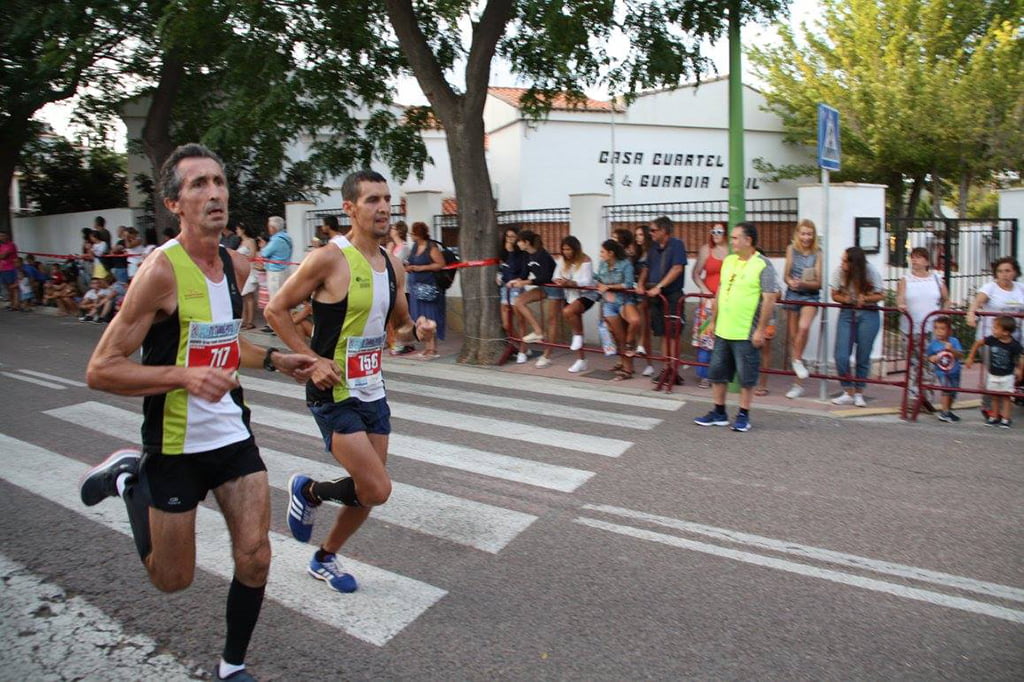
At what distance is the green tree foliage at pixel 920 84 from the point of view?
71.6 ft

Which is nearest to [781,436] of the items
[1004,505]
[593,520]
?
[1004,505]

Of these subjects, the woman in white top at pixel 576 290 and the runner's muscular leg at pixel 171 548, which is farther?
the woman in white top at pixel 576 290

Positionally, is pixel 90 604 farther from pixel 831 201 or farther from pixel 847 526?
pixel 831 201

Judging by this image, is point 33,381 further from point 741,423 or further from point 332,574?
point 741,423

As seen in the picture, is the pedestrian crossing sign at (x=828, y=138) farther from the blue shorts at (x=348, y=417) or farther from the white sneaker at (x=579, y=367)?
the blue shorts at (x=348, y=417)

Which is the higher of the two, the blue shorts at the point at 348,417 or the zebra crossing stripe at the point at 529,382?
the blue shorts at the point at 348,417

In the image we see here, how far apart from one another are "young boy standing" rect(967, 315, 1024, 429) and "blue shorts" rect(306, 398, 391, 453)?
676 centimetres

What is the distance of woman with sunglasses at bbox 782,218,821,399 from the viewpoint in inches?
388

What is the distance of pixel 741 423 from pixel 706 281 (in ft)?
10.1

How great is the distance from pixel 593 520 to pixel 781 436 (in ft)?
10.3

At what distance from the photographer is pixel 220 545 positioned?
5273 millimetres

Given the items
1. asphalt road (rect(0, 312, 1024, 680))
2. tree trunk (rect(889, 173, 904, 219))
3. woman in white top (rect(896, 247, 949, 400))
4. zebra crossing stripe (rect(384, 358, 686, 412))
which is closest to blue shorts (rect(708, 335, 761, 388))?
asphalt road (rect(0, 312, 1024, 680))

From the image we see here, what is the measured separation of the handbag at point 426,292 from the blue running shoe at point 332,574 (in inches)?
322

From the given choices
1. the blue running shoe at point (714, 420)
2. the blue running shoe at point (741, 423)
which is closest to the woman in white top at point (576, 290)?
the blue running shoe at point (714, 420)
